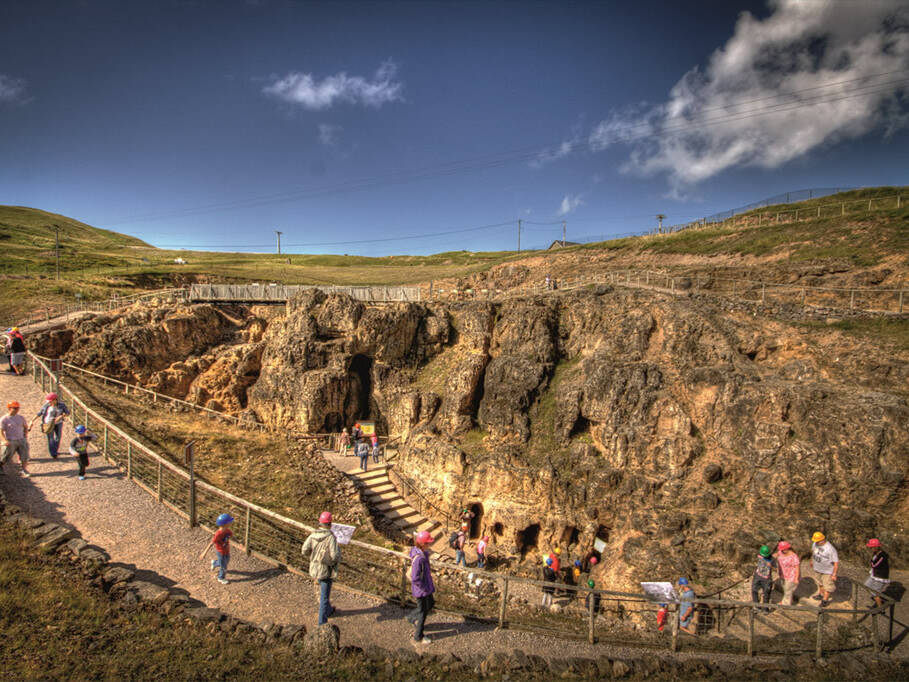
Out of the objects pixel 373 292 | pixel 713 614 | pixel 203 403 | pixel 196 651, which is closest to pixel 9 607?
pixel 196 651

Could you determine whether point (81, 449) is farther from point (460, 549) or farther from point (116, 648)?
point (460, 549)

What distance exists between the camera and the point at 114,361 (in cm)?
2880

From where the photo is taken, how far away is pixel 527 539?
69.7 feet

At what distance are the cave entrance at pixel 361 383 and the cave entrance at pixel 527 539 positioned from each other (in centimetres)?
1374

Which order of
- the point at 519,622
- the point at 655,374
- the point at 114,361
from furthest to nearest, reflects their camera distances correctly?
the point at 114,361 → the point at 655,374 → the point at 519,622

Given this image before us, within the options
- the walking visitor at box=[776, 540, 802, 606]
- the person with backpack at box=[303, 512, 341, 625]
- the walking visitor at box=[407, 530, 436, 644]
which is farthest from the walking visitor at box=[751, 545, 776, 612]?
the person with backpack at box=[303, 512, 341, 625]

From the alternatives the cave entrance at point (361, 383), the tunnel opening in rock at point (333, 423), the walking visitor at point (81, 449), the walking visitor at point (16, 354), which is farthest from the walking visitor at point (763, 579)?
the walking visitor at point (16, 354)

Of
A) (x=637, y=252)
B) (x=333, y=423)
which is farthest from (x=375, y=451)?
(x=637, y=252)

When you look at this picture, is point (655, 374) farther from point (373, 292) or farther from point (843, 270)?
point (373, 292)

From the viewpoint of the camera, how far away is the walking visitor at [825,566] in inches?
436

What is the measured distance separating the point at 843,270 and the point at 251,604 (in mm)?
34220

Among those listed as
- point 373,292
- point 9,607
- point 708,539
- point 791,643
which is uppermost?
point 373,292

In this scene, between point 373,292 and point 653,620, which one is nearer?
point 653,620

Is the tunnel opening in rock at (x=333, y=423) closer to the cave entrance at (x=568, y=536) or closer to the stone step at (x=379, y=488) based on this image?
the stone step at (x=379, y=488)
